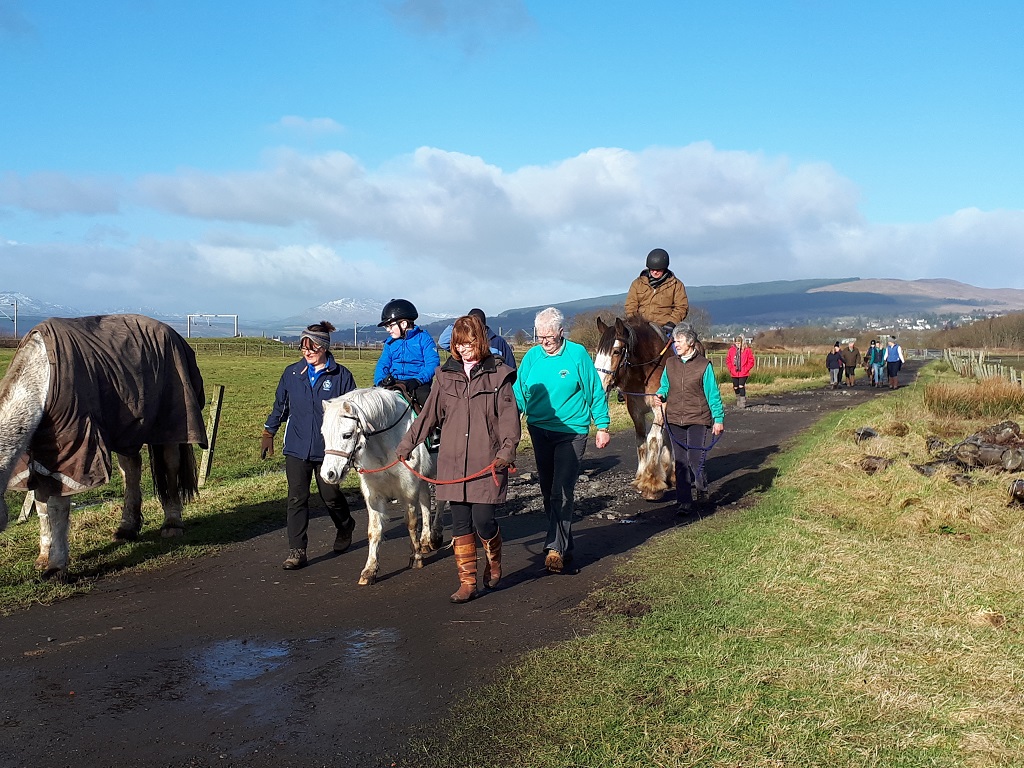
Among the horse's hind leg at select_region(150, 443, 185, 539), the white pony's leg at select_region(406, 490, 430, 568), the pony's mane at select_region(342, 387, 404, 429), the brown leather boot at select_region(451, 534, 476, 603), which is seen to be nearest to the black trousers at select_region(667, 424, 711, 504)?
the white pony's leg at select_region(406, 490, 430, 568)

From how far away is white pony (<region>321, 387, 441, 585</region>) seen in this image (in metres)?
6.70

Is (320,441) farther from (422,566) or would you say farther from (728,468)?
(728,468)

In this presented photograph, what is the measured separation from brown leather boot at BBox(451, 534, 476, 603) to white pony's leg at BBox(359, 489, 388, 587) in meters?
0.90

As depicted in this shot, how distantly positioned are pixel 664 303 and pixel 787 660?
23.6 ft

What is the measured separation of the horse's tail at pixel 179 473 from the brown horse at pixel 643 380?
469 cm

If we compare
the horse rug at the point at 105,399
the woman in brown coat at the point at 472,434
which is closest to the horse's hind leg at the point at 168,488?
the horse rug at the point at 105,399

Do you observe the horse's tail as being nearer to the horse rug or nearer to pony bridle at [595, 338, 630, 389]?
the horse rug

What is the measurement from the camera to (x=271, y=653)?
17.4 ft

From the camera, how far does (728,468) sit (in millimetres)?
12891

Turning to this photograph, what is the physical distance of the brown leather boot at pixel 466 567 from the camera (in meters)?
6.34

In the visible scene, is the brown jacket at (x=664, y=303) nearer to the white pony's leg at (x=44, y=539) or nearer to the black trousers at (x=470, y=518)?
the black trousers at (x=470, y=518)

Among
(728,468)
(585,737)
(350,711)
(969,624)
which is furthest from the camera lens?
(728,468)

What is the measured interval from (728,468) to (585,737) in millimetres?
9407

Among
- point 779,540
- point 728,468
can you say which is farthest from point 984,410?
point 779,540
